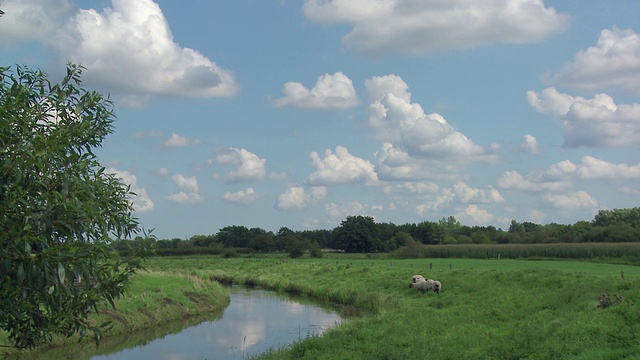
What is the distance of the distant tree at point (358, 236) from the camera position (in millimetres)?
128250

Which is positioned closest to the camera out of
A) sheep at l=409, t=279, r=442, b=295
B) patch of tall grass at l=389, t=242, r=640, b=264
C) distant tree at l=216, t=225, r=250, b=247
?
sheep at l=409, t=279, r=442, b=295

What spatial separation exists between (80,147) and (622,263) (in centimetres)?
6564

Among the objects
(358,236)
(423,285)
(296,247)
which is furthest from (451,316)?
(358,236)

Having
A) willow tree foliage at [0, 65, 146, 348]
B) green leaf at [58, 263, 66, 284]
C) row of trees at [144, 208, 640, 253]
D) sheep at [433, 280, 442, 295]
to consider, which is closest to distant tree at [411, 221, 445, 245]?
row of trees at [144, 208, 640, 253]

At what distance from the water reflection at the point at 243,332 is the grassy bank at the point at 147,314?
96 centimetres

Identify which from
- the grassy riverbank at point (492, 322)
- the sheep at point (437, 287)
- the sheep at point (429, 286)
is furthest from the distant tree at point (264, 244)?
the sheep at point (437, 287)

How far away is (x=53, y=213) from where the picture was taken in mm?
6980

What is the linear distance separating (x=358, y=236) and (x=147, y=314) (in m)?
97.2

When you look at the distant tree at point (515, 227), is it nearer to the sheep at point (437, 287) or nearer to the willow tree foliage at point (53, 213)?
the sheep at point (437, 287)

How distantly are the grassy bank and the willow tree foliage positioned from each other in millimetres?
13634

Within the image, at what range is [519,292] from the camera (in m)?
31.3

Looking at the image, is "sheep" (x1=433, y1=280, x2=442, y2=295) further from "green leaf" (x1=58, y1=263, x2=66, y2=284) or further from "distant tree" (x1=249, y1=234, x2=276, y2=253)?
"distant tree" (x1=249, y1=234, x2=276, y2=253)

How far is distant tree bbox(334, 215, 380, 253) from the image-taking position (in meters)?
128

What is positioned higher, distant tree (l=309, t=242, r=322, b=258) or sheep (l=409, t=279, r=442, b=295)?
distant tree (l=309, t=242, r=322, b=258)
